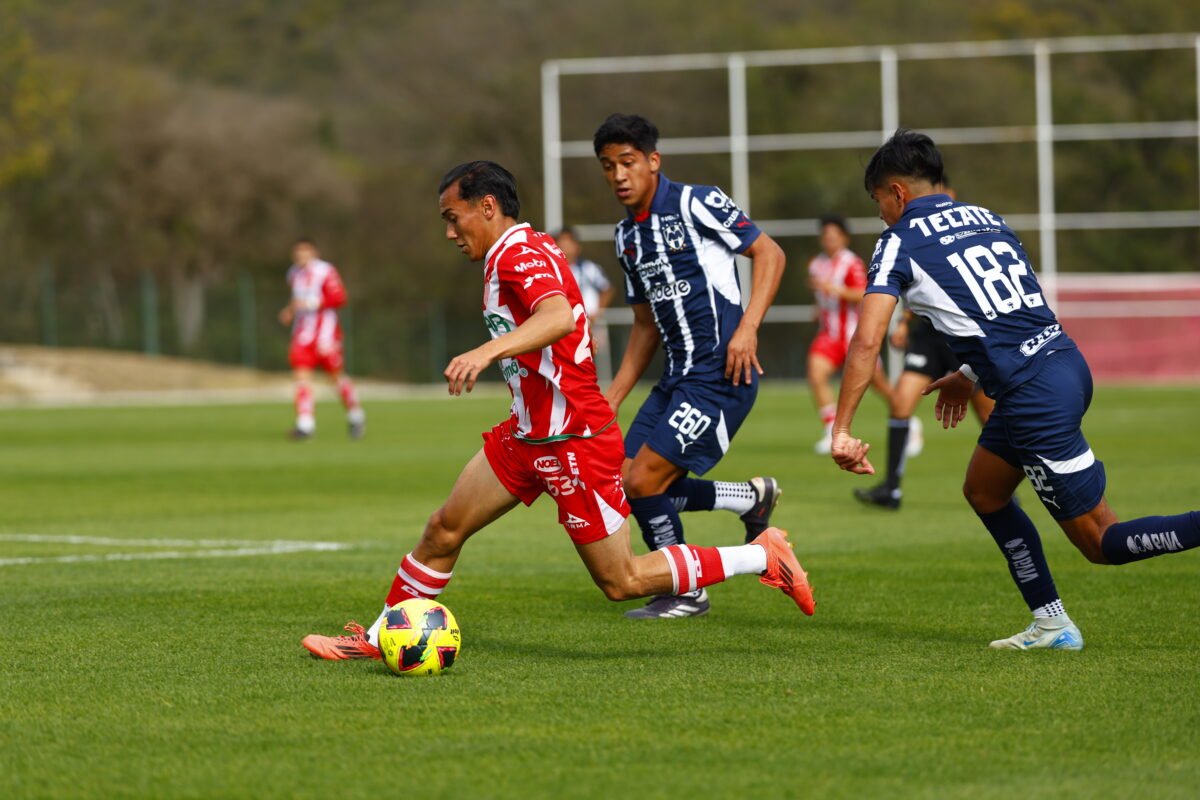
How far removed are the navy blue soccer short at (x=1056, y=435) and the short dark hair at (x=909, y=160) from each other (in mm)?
815

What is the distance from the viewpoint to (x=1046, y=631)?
6848 millimetres

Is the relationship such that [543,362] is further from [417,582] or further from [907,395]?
[907,395]

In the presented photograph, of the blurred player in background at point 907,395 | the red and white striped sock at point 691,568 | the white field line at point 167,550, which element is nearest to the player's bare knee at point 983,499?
the red and white striped sock at point 691,568

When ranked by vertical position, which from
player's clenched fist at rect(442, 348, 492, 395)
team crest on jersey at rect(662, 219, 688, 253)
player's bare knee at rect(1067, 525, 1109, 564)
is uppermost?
team crest on jersey at rect(662, 219, 688, 253)

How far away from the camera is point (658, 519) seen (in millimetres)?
8047

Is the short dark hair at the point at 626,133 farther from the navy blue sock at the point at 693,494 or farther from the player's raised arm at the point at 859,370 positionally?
the player's raised arm at the point at 859,370

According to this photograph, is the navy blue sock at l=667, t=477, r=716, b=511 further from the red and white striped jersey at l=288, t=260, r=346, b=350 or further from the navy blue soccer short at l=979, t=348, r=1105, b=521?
the red and white striped jersey at l=288, t=260, r=346, b=350

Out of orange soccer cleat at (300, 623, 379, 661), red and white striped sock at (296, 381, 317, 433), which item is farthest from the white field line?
red and white striped sock at (296, 381, 317, 433)

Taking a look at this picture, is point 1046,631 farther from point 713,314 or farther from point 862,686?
point 713,314

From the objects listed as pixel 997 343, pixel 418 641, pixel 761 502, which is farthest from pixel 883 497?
pixel 418 641

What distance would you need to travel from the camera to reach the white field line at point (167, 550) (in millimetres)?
10227

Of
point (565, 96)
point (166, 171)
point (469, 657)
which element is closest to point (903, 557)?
point (469, 657)

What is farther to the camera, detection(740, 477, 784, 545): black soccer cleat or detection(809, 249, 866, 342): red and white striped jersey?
detection(809, 249, 866, 342): red and white striped jersey

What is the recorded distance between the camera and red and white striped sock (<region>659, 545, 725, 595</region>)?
6.78 m
